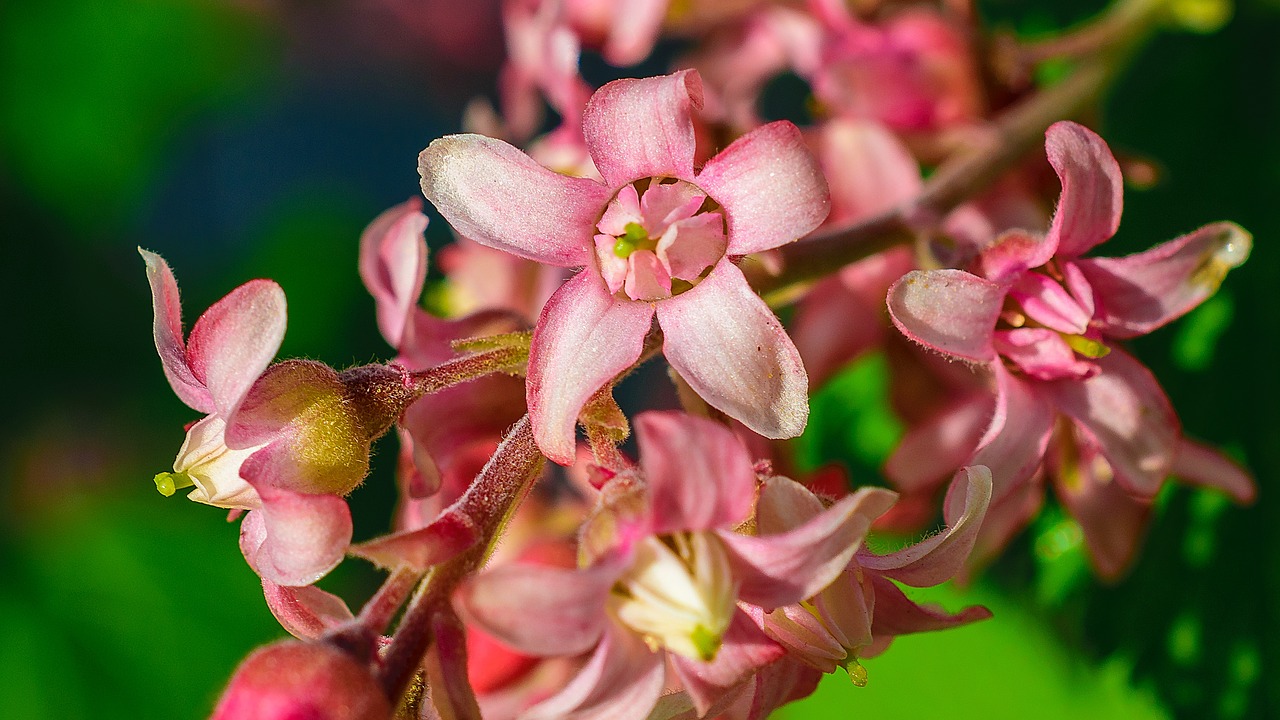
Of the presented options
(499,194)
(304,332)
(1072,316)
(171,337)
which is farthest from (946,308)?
(304,332)

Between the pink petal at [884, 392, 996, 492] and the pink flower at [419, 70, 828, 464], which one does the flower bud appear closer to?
the pink flower at [419, 70, 828, 464]

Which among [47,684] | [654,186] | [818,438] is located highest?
[654,186]

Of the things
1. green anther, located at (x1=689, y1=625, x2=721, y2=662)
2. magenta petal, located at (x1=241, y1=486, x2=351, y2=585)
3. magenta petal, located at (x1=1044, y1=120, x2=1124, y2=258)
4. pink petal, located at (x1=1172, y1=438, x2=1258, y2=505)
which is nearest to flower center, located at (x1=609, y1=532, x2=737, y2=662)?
green anther, located at (x1=689, y1=625, x2=721, y2=662)

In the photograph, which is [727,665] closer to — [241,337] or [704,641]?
[704,641]

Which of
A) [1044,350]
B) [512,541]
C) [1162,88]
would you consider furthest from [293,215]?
[1044,350]

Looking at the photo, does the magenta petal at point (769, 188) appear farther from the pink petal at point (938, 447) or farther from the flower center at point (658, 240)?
the pink petal at point (938, 447)

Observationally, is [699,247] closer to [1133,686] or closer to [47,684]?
[1133,686]

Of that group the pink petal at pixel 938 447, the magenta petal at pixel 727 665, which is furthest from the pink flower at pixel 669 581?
the pink petal at pixel 938 447
